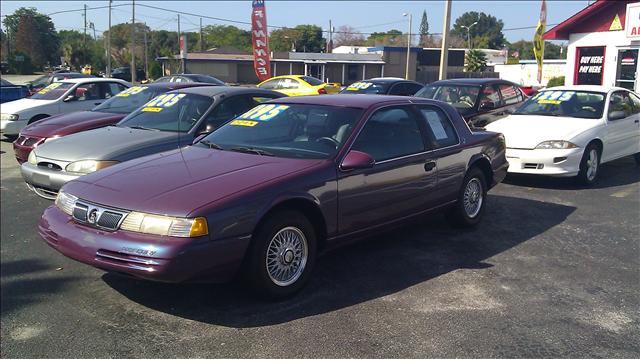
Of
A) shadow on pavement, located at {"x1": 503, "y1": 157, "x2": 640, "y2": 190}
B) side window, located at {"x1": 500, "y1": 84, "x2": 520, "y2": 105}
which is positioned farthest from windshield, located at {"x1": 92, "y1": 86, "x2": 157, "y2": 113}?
side window, located at {"x1": 500, "y1": 84, "x2": 520, "y2": 105}

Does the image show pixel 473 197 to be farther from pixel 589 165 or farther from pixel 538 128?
pixel 589 165

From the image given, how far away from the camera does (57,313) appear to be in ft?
13.5

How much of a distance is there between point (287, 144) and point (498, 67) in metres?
58.3

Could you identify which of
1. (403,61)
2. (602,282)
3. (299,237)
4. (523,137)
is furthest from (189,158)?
(403,61)

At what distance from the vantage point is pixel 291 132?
515 cm

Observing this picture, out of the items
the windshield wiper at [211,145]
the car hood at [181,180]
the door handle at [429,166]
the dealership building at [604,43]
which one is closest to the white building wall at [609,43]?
the dealership building at [604,43]

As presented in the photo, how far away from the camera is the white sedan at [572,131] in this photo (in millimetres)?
8477

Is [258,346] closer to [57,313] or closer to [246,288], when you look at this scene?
[246,288]

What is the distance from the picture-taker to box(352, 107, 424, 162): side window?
5.04 m

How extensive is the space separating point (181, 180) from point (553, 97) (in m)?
7.74

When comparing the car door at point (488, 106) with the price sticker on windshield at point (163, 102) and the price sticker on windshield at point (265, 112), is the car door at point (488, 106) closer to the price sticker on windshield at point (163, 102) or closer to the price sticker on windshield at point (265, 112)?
the price sticker on windshield at point (163, 102)

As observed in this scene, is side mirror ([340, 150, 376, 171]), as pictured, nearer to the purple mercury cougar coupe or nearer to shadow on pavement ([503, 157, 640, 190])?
the purple mercury cougar coupe

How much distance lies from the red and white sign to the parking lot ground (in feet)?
38.6

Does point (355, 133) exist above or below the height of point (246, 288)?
above
